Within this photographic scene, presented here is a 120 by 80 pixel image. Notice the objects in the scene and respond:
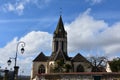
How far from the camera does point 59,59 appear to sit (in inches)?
4021

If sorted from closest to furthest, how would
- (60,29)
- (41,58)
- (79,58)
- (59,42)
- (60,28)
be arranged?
(79,58) → (41,58) → (59,42) → (60,29) → (60,28)

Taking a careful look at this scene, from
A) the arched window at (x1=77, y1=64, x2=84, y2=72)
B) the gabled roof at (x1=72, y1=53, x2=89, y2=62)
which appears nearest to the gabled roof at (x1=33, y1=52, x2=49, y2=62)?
the gabled roof at (x1=72, y1=53, x2=89, y2=62)

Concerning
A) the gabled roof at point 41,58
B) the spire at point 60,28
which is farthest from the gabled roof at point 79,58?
the spire at point 60,28

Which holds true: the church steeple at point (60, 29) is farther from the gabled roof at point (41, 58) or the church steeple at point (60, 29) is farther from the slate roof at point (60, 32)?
the gabled roof at point (41, 58)

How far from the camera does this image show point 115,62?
283ft

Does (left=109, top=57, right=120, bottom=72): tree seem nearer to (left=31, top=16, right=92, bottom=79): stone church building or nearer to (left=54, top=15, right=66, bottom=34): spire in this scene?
(left=31, top=16, right=92, bottom=79): stone church building

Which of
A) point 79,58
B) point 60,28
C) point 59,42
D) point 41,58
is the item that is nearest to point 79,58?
point 79,58

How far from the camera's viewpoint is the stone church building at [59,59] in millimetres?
104188

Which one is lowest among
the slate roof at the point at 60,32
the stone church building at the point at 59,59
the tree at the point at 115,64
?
the tree at the point at 115,64

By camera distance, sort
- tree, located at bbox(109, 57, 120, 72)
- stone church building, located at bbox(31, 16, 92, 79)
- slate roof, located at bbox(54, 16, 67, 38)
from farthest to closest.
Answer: slate roof, located at bbox(54, 16, 67, 38), stone church building, located at bbox(31, 16, 92, 79), tree, located at bbox(109, 57, 120, 72)

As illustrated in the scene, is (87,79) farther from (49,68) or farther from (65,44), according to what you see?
(65,44)

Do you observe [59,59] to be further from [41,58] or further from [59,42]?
[59,42]

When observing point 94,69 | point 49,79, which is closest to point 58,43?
point 94,69

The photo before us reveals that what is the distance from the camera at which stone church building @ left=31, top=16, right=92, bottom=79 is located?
10419 cm
